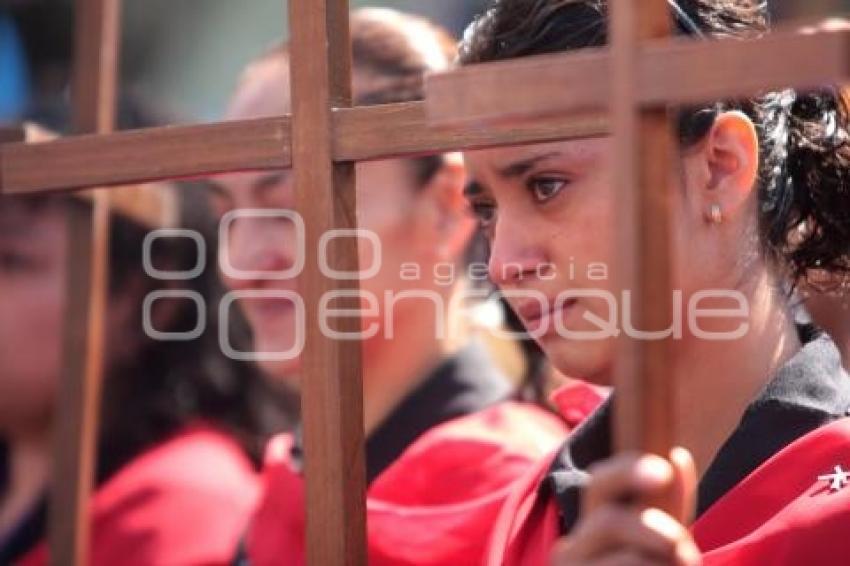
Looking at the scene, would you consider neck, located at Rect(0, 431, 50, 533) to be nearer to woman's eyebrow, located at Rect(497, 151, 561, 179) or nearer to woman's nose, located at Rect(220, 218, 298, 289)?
woman's nose, located at Rect(220, 218, 298, 289)

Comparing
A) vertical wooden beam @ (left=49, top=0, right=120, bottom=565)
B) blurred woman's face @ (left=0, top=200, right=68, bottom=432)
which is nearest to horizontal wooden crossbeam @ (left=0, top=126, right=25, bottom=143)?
vertical wooden beam @ (left=49, top=0, right=120, bottom=565)

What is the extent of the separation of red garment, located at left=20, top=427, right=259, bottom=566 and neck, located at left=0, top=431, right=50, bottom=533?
0.09 m

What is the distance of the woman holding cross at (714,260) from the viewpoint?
4.19 ft

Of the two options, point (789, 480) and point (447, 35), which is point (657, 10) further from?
point (447, 35)

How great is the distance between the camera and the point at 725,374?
135 cm

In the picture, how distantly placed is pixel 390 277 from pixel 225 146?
2.39 ft

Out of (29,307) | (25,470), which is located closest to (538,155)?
(29,307)

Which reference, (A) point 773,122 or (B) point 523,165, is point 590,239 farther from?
(A) point 773,122

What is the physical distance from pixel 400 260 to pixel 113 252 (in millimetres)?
569

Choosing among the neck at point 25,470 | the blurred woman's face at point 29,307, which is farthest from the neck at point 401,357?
the neck at point 25,470

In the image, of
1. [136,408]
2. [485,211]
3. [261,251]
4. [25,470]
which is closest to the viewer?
[485,211]

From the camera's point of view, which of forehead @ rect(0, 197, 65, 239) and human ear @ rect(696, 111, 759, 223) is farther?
forehead @ rect(0, 197, 65, 239)

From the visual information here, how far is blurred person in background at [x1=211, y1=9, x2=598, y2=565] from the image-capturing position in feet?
6.34

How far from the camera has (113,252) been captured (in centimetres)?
244
